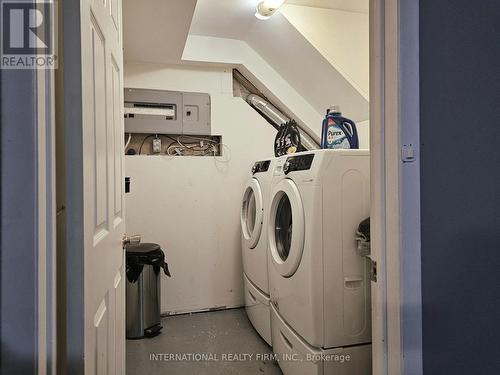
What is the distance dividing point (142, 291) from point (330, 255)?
1.49 meters

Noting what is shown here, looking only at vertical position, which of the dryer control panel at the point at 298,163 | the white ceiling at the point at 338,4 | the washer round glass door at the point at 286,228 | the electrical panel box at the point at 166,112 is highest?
the white ceiling at the point at 338,4

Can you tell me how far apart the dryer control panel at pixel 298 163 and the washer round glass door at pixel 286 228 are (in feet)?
0.24

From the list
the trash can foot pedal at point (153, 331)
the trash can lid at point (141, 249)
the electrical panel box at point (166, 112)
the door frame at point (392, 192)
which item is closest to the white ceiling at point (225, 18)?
the electrical panel box at point (166, 112)

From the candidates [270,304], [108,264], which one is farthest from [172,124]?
[108,264]

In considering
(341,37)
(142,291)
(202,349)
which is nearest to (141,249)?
(142,291)

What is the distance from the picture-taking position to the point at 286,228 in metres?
1.90

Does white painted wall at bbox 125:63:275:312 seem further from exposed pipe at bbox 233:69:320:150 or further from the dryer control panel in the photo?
the dryer control panel

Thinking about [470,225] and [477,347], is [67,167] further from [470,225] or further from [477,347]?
[477,347]

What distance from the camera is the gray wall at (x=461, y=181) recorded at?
708 millimetres

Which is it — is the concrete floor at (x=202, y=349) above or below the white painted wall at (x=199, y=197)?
below

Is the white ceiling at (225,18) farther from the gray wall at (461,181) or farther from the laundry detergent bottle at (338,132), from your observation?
the gray wall at (461,181)

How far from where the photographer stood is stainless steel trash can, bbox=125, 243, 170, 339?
2143 mm

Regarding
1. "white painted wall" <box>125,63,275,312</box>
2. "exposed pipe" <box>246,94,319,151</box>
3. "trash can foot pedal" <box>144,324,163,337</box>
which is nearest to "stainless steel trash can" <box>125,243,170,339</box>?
"trash can foot pedal" <box>144,324,163,337</box>

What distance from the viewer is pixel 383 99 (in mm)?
776
